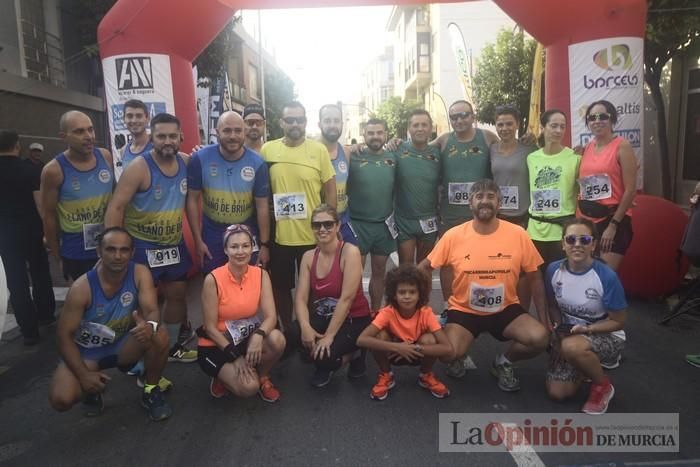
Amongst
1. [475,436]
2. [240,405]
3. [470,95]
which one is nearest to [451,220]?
[475,436]

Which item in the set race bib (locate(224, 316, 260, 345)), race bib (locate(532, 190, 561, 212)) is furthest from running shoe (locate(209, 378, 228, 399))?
race bib (locate(532, 190, 561, 212))

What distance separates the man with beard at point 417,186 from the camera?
432 cm

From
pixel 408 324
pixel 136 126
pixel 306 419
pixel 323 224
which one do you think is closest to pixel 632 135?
pixel 408 324

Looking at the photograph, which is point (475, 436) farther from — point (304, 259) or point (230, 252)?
point (230, 252)

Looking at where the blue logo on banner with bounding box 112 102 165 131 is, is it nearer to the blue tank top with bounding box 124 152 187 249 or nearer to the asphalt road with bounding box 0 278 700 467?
the blue tank top with bounding box 124 152 187 249

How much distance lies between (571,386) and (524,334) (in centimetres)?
41

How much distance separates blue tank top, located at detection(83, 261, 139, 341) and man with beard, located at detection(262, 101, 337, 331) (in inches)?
47.1

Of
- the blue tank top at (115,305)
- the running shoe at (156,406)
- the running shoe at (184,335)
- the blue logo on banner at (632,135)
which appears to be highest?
the blue logo on banner at (632,135)

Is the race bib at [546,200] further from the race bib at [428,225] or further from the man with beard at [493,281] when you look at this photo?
the race bib at [428,225]

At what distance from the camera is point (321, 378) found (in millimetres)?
3492

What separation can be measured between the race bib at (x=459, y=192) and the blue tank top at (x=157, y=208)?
7.14ft

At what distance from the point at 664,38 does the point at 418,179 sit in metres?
6.30

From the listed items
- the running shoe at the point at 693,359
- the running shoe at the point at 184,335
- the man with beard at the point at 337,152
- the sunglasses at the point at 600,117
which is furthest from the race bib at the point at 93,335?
the running shoe at the point at 693,359

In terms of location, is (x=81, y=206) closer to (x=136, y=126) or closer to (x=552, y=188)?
(x=136, y=126)
